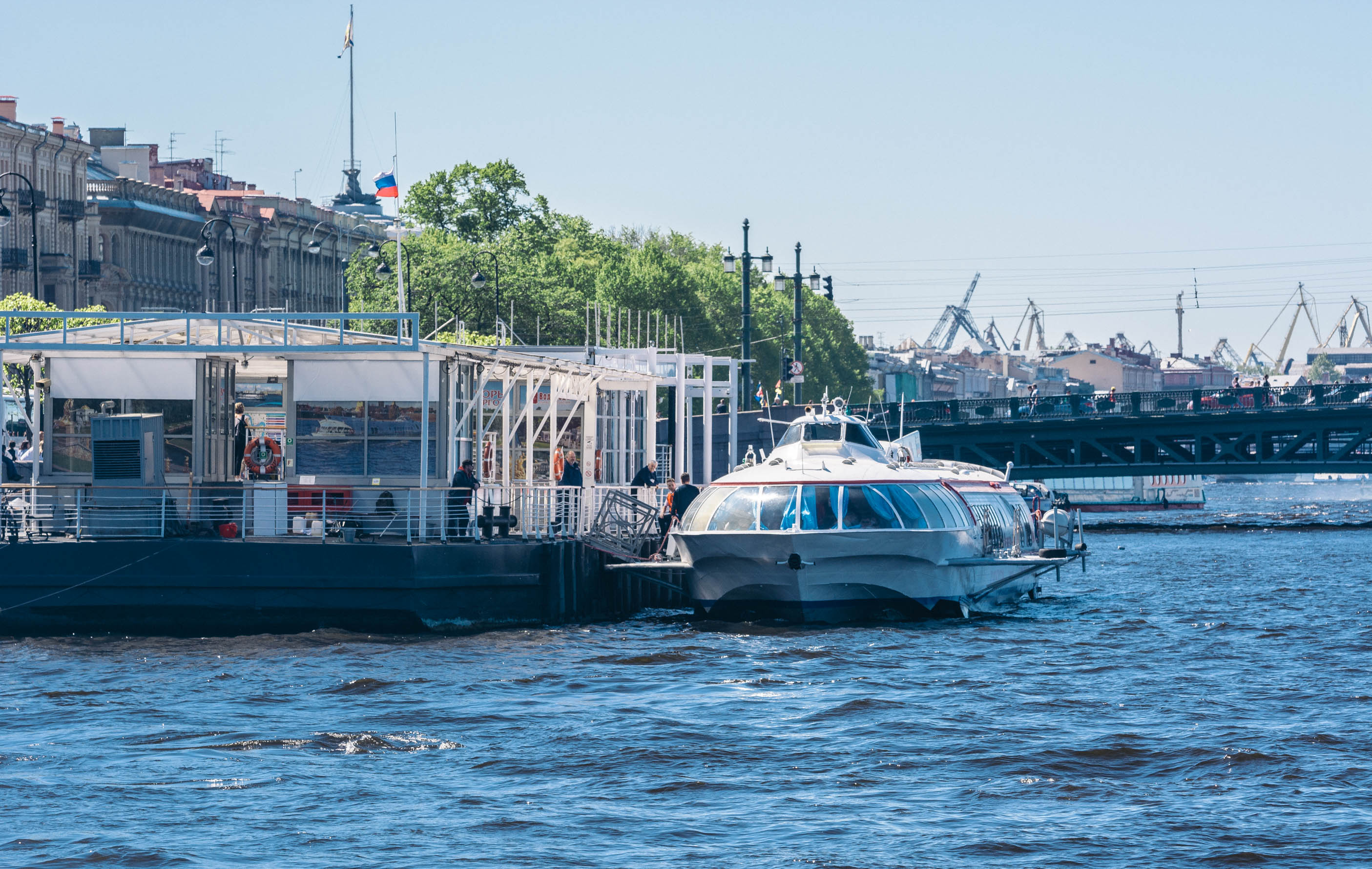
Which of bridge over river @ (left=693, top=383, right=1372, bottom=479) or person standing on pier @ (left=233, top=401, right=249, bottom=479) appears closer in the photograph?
person standing on pier @ (left=233, top=401, right=249, bottom=479)

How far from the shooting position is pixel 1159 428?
275 feet

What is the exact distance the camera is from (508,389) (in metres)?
35.1

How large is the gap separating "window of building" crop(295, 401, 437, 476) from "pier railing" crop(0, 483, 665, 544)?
38 cm

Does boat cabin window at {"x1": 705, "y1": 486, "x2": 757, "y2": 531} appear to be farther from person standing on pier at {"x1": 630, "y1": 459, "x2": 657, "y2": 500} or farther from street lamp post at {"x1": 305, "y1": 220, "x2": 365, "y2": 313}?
street lamp post at {"x1": 305, "y1": 220, "x2": 365, "y2": 313}

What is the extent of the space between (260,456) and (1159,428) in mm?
56545

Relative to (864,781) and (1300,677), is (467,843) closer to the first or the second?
(864,781)

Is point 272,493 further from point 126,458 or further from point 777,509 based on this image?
point 777,509

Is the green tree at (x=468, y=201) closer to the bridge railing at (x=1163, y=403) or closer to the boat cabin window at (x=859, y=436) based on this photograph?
the bridge railing at (x=1163, y=403)

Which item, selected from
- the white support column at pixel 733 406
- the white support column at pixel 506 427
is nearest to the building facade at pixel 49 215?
the white support column at pixel 733 406

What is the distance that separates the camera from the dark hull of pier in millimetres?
30094

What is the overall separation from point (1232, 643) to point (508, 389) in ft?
41.1

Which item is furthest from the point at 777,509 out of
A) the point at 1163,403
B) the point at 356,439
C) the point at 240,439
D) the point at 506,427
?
the point at 1163,403

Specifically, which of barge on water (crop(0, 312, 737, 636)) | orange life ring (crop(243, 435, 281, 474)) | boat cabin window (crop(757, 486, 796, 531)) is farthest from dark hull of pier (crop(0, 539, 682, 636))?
boat cabin window (crop(757, 486, 796, 531))

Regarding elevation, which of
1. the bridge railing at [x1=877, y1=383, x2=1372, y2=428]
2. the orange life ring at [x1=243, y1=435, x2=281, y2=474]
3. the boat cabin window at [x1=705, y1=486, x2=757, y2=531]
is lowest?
the boat cabin window at [x1=705, y1=486, x2=757, y2=531]
